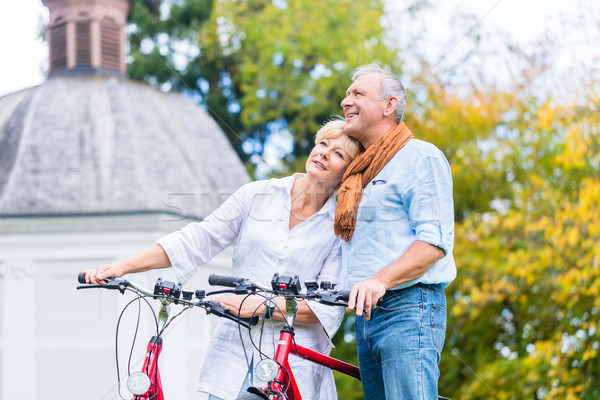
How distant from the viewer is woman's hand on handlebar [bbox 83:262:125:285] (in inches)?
126

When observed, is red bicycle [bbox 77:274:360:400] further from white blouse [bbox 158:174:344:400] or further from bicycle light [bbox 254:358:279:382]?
white blouse [bbox 158:174:344:400]

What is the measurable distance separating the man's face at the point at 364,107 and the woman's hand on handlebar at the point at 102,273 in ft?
3.35

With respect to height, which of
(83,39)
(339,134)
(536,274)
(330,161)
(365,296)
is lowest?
(365,296)

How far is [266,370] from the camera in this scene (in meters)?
3.10

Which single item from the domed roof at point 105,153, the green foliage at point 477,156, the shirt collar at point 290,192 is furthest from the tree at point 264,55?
the shirt collar at point 290,192

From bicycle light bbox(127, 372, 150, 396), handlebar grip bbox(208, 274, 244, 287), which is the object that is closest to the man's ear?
handlebar grip bbox(208, 274, 244, 287)

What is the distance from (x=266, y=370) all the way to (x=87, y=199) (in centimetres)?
1798

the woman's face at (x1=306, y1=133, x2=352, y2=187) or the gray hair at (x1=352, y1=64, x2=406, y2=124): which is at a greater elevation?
the gray hair at (x1=352, y1=64, x2=406, y2=124)

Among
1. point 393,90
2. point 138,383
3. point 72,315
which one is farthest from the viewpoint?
point 72,315

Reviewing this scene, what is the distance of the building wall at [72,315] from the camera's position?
18.9 meters

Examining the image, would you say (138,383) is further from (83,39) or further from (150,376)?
(83,39)

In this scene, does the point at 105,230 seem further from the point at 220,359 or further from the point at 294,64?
the point at 220,359

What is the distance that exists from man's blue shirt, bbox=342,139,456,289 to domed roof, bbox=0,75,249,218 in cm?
1661

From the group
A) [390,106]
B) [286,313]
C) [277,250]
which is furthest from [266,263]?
[390,106]
